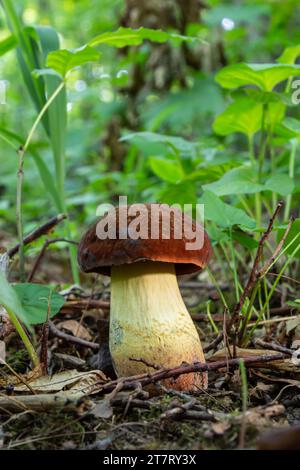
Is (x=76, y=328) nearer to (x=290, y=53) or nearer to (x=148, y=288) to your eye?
(x=148, y=288)

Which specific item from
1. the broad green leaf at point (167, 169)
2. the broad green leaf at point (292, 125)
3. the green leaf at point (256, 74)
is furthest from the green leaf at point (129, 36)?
the broad green leaf at point (167, 169)

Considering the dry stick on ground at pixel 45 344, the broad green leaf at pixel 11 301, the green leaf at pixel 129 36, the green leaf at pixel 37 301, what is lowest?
the dry stick on ground at pixel 45 344

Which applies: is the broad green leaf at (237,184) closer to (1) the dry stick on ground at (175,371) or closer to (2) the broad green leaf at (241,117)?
(2) the broad green leaf at (241,117)

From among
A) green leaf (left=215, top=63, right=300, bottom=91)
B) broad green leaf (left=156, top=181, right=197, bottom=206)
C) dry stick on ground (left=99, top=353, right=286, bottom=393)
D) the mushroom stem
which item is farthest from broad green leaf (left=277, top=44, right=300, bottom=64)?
dry stick on ground (left=99, top=353, right=286, bottom=393)

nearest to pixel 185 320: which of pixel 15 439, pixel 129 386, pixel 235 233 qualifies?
pixel 129 386

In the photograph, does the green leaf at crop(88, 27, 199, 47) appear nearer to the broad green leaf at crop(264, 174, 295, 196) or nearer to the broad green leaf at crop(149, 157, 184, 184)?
the broad green leaf at crop(264, 174, 295, 196)

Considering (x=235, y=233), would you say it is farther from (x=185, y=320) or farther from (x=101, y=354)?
(x=101, y=354)
